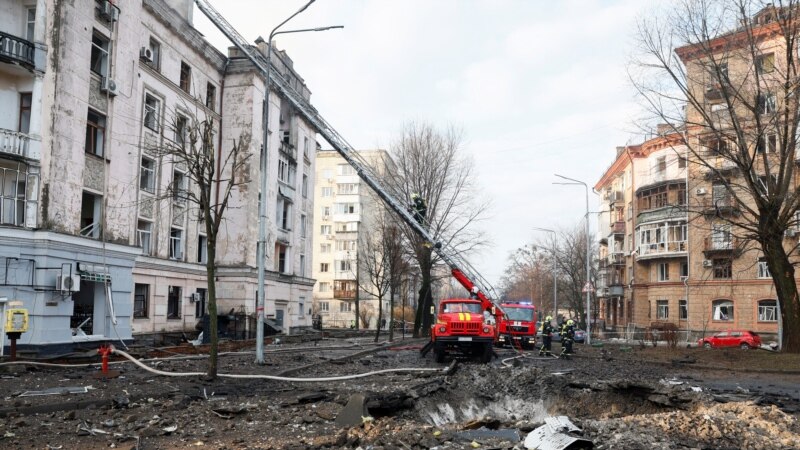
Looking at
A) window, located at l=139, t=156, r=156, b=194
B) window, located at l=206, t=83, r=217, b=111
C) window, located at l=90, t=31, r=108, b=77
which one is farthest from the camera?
window, located at l=206, t=83, r=217, b=111

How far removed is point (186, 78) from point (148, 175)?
6586 mm

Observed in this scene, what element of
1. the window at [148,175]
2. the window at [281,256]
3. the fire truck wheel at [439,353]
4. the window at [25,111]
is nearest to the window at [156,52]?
the window at [148,175]

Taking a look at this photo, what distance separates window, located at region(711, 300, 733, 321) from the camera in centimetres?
4496

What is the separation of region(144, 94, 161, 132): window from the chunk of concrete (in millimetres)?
21829

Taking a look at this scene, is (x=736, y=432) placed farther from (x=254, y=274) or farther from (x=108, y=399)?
(x=254, y=274)

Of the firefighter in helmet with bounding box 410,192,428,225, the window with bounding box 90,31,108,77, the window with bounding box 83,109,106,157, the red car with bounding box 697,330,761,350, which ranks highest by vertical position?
the window with bounding box 90,31,108,77

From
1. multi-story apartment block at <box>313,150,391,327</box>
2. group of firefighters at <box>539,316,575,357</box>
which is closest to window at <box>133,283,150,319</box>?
group of firefighters at <box>539,316,575,357</box>

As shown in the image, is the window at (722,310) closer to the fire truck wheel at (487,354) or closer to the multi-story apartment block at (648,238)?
the multi-story apartment block at (648,238)

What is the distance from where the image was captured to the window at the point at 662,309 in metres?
49.9

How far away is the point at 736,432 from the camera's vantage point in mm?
8438

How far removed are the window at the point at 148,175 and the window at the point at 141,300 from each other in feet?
14.4

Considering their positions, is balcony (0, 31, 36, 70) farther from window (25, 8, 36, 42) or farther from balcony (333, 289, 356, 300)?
balcony (333, 289, 356, 300)

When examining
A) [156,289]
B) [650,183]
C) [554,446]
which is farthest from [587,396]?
[650,183]

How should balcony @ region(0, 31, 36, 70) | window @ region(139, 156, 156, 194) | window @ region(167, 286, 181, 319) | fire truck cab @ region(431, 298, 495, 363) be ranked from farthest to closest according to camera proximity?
window @ region(167, 286, 181, 319) < window @ region(139, 156, 156, 194) < fire truck cab @ region(431, 298, 495, 363) < balcony @ region(0, 31, 36, 70)
